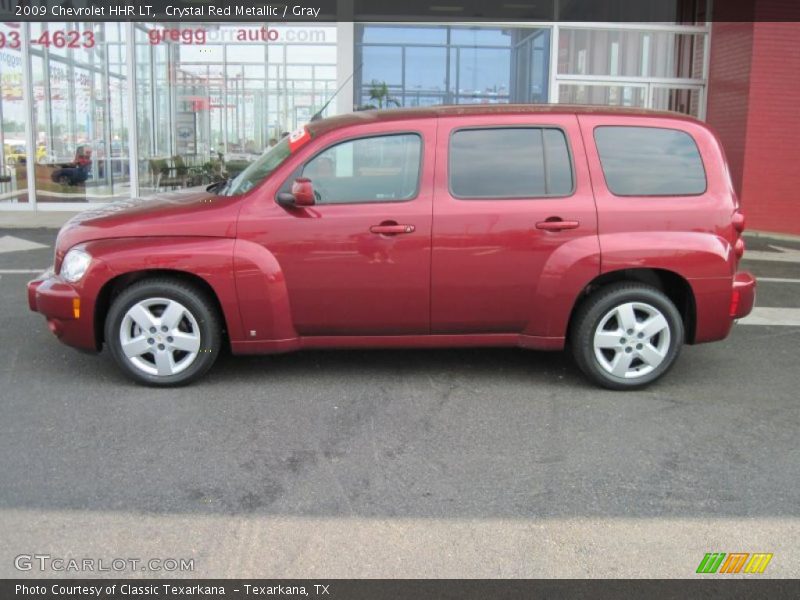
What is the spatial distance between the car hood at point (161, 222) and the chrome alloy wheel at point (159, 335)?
447mm

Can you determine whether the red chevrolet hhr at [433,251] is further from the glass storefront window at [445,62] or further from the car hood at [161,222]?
the glass storefront window at [445,62]

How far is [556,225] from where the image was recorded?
487 centimetres

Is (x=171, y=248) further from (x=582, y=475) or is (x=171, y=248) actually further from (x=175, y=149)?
(x=175, y=149)

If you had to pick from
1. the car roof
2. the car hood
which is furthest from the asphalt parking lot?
the car roof

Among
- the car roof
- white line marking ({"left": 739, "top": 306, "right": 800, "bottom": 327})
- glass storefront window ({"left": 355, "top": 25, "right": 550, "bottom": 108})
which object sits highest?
glass storefront window ({"left": 355, "top": 25, "right": 550, "bottom": 108})

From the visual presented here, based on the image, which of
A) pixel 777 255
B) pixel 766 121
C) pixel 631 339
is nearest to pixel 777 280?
pixel 777 255

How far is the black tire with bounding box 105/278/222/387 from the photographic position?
15.8 feet

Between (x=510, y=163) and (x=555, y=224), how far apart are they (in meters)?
0.50

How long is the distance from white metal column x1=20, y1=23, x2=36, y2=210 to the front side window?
37.1 ft

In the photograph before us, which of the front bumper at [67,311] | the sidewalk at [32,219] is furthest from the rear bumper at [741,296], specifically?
the sidewalk at [32,219]

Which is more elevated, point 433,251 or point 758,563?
point 433,251

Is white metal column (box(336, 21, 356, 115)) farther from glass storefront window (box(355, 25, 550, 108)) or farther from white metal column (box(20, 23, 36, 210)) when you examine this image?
white metal column (box(20, 23, 36, 210))

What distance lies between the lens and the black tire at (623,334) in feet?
16.3

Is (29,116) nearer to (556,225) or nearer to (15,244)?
(15,244)
